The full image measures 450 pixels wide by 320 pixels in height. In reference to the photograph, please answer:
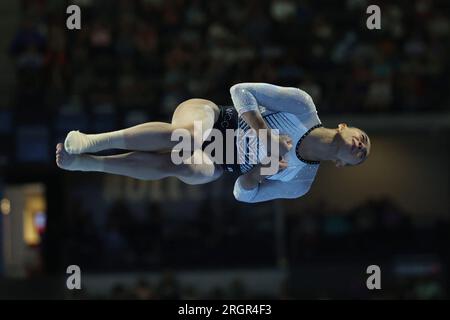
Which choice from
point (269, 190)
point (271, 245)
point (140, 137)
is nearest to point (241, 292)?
point (271, 245)

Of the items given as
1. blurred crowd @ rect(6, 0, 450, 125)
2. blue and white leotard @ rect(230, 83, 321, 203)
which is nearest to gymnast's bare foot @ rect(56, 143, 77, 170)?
blue and white leotard @ rect(230, 83, 321, 203)

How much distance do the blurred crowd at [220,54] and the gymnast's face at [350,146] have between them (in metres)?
5.41

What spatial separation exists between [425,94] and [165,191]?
4.13 metres

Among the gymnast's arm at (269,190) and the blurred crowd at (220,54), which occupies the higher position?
the blurred crowd at (220,54)

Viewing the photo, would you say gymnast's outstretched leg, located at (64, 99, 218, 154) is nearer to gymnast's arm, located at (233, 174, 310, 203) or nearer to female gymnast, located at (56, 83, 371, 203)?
female gymnast, located at (56, 83, 371, 203)

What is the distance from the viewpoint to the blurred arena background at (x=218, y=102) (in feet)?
39.2

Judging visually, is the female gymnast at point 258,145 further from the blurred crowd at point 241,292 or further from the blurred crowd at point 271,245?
the blurred crowd at point 271,245

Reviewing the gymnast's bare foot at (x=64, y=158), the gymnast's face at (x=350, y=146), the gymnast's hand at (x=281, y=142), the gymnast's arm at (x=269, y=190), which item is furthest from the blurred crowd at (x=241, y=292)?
the gymnast's hand at (x=281, y=142)

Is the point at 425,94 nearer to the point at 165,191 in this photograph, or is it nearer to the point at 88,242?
the point at 165,191

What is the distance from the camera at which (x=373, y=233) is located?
1244 cm

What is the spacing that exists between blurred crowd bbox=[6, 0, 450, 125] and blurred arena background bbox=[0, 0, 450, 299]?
2 cm

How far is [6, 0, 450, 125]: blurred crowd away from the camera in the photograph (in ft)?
40.1
